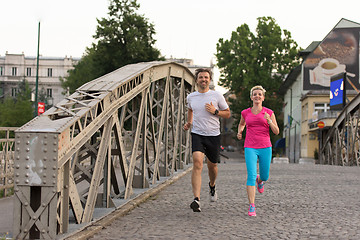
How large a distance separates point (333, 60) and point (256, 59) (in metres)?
7.07

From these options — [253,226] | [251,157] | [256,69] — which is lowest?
[253,226]

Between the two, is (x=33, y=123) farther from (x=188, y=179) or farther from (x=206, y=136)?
(x=188, y=179)

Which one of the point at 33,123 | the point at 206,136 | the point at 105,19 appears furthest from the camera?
the point at 105,19

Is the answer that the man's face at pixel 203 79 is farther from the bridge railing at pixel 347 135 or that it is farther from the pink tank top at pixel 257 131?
the bridge railing at pixel 347 135

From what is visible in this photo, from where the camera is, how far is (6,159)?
10.0m

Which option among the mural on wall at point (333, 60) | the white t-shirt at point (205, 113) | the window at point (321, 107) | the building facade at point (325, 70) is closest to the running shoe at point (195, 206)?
the white t-shirt at point (205, 113)

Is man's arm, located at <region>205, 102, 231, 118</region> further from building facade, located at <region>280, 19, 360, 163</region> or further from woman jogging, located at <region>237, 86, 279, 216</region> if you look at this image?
building facade, located at <region>280, 19, 360, 163</region>

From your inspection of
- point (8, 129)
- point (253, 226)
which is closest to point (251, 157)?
point (253, 226)

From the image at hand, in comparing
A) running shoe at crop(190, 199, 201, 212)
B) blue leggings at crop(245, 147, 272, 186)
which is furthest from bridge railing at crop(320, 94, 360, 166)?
running shoe at crop(190, 199, 201, 212)

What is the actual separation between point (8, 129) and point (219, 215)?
4.29m

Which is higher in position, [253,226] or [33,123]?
[33,123]

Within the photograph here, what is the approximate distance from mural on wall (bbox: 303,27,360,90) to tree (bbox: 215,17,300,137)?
3327 mm

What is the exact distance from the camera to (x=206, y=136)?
793 cm

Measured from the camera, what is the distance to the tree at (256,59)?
56156mm
